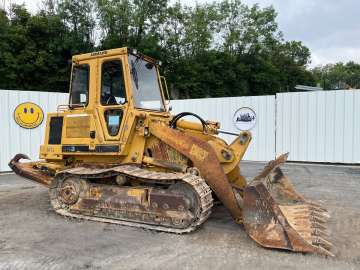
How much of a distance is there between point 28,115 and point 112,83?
695cm

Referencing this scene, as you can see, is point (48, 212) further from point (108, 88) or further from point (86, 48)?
point (86, 48)

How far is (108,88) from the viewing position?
20.0 feet

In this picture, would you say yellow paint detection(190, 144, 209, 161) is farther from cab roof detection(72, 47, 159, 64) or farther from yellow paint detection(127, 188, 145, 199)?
cab roof detection(72, 47, 159, 64)

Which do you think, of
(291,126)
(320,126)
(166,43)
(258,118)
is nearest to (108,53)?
(258,118)

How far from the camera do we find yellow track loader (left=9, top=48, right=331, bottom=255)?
493 centimetres

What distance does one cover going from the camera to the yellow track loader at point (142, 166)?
4926 mm

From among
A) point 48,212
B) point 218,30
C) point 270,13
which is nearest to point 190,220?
point 48,212

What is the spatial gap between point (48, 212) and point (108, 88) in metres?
2.59

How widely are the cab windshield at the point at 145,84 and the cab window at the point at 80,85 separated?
94 cm

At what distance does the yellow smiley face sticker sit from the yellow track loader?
208 inches

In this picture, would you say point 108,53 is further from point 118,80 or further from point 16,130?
point 16,130

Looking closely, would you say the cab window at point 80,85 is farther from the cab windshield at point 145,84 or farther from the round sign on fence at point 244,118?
the round sign on fence at point 244,118

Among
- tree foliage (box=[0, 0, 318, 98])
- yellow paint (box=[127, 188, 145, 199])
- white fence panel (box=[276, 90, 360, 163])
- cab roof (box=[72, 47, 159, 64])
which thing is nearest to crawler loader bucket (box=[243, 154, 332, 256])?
yellow paint (box=[127, 188, 145, 199])

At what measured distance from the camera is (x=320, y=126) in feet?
39.8
